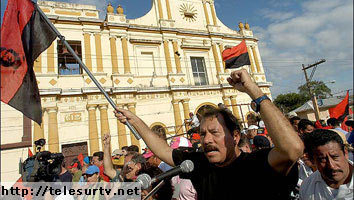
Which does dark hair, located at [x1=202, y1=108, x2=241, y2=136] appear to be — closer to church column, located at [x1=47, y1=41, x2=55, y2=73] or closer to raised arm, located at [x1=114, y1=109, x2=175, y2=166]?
raised arm, located at [x1=114, y1=109, x2=175, y2=166]

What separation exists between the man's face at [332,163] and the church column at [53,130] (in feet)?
38.3

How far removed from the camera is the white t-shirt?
1666mm

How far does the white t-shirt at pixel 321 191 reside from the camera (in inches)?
65.6

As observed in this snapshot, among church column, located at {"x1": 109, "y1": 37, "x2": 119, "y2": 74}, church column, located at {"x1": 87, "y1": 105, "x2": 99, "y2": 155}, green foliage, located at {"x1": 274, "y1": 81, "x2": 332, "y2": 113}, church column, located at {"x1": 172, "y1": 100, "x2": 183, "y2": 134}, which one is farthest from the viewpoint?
green foliage, located at {"x1": 274, "y1": 81, "x2": 332, "y2": 113}

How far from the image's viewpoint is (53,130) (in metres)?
10.9

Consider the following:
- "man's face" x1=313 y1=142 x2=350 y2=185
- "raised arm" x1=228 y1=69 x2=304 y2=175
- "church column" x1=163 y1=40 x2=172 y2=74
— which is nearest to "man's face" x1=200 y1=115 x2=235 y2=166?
"raised arm" x1=228 y1=69 x2=304 y2=175

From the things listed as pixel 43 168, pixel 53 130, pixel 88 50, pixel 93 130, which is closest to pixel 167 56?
pixel 88 50

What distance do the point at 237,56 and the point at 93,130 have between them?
9182 mm

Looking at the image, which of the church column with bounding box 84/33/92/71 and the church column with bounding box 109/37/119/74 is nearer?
the church column with bounding box 84/33/92/71

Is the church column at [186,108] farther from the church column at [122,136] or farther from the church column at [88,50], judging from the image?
the church column at [88,50]

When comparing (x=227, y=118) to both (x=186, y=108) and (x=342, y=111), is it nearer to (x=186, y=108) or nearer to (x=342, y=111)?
(x=342, y=111)

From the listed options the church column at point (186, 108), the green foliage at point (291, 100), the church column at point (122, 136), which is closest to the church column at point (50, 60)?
the church column at point (122, 136)

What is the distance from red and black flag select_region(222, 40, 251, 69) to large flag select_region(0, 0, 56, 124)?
10090mm

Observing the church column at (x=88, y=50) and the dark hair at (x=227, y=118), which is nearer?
the dark hair at (x=227, y=118)
